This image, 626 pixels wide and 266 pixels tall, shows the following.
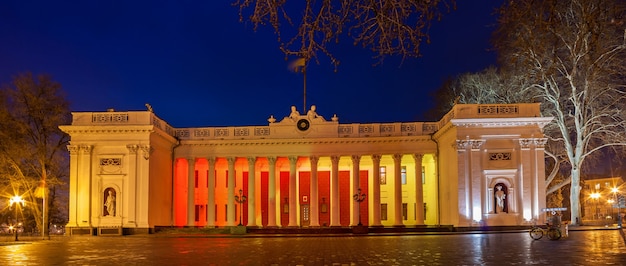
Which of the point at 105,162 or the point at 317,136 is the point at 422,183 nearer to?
the point at 317,136

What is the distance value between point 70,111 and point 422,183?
27.9 metres

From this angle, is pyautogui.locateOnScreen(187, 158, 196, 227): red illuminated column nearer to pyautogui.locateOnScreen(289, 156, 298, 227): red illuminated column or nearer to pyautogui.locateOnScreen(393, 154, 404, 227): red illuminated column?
pyautogui.locateOnScreen(289, 156, 298, 227): red illuminated column

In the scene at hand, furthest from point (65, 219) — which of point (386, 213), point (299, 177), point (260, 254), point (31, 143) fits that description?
point (260, 254)

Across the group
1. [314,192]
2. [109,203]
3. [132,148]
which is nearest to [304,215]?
[314,192]

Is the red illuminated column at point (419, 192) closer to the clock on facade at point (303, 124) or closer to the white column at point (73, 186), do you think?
the clock on facade at point (303, 124)

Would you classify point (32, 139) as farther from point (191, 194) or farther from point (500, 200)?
point (500, 200)

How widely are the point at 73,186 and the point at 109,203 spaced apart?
2797 millimetres

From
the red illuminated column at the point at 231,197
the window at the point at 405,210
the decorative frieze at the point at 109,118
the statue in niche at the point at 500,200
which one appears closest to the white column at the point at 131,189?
the decorative frieze at the point at 109,118

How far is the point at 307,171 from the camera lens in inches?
2319

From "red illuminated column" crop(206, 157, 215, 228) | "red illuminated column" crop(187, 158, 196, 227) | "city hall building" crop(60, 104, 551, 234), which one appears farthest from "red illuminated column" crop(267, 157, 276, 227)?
"red illuminated column" crop(187, 158, 196, 227)

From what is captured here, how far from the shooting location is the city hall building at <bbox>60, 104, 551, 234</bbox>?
44531 mm

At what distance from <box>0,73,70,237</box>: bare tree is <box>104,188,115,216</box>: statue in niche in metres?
4.10

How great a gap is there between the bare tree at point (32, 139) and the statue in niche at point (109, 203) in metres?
4.10

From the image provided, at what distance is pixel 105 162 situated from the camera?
153 feet
